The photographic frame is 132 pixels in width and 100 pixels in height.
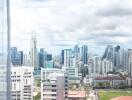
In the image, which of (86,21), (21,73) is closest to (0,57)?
(21,73)

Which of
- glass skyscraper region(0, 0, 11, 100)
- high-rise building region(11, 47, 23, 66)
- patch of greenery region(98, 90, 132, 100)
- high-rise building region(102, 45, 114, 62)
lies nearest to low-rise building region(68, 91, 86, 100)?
patch of greenery region(98, 90, 132, 100)

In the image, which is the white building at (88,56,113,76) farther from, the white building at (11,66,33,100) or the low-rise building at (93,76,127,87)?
the white building at (11,66,33,100)

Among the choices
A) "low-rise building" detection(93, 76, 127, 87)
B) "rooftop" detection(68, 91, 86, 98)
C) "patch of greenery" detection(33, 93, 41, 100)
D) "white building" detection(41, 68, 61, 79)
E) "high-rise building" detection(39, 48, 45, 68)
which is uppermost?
"high-rise building" detection(39, 48, 45, 68)

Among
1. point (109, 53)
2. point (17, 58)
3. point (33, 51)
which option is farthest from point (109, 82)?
point (17, 58)

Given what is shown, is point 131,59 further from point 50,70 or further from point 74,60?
point 50,70

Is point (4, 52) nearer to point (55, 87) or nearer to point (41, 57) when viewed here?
point (55, 87)

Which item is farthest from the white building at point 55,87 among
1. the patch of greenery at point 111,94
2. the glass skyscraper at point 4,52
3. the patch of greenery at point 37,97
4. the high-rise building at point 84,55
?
the glass skyscraper at point 4,52
